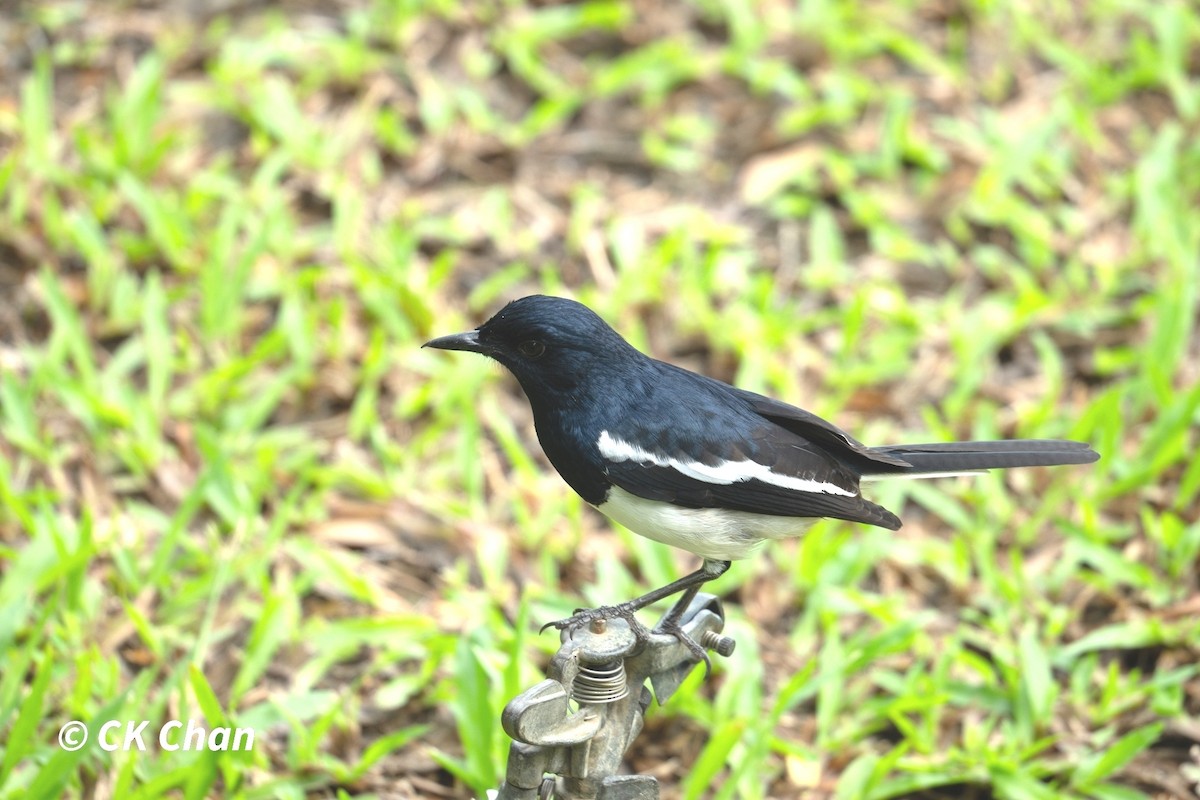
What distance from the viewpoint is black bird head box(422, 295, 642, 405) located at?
3.15 m

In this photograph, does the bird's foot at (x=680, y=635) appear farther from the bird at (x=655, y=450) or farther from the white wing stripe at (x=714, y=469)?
the white wing stripe at (x=714, y=469)

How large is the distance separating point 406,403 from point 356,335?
0.46 m

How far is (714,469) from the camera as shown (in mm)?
3178

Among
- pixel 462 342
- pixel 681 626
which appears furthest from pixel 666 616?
pixel 462 342

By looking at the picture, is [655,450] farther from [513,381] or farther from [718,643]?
[513,381]

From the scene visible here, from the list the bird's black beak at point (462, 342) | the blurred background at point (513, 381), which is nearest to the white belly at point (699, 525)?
the bird's black beak at point (462, 342)

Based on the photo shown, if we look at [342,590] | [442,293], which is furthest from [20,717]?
[442,293]

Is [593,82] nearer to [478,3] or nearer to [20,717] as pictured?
[478,3]

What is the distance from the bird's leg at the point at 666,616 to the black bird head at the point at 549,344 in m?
0.50

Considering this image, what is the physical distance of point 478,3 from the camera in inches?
283

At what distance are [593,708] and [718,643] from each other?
0.38 metres

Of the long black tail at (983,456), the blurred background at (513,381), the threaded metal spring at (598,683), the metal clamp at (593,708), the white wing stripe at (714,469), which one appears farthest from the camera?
the blurred background at (513,381)

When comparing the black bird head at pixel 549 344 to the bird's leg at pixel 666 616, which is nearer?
the bird's leg at pixel 666 616

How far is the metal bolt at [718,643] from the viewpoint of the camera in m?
3.19
